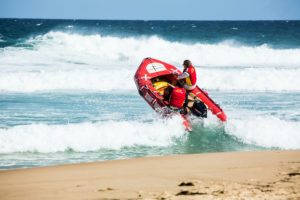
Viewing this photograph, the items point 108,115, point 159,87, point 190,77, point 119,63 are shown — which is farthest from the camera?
point 119,63

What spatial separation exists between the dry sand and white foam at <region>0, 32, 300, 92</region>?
34.3 feet

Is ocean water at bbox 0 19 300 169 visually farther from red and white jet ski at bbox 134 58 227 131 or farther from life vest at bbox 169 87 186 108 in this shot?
life vest at bbox 169 87 186 108

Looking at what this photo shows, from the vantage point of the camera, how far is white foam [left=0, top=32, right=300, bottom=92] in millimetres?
18219

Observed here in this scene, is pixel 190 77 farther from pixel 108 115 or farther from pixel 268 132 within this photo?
pixel 108 115

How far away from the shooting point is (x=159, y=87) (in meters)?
12.1

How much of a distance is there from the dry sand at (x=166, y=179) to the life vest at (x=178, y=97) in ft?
9.86

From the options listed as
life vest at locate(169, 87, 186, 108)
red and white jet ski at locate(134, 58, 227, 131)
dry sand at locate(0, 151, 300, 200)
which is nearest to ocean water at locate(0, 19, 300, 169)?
red and white jet ski at locate(134, 58, 227, 131)

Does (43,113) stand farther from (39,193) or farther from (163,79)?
(39,193)

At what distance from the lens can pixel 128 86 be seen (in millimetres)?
18141

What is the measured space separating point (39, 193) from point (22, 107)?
7.61 m

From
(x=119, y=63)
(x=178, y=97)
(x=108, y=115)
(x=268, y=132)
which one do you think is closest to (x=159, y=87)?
(x=108, y=115)

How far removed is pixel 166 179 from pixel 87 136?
12.8ft

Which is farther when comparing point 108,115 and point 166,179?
point 108,115

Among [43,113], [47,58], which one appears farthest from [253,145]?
[47,58]
